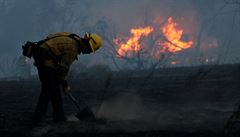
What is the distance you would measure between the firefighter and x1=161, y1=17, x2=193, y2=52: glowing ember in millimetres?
28189

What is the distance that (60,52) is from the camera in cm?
668

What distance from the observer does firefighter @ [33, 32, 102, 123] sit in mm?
6684

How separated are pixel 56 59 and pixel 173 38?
1224 inches

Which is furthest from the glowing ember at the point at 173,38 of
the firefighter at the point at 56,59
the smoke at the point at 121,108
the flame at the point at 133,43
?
the firefighter at the point at 56,59

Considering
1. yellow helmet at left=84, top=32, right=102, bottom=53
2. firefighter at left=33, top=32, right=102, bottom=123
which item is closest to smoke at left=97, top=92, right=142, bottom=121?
firefighter at left=33, top=32, right=102, bottom=123

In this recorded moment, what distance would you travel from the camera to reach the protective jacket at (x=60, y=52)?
21.9 feet

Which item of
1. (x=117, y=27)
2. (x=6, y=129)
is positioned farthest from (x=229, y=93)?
(x=117, y=27)

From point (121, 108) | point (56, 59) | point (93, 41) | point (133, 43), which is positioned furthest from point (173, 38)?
point (56, 59)

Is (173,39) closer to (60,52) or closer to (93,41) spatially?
(93,41)

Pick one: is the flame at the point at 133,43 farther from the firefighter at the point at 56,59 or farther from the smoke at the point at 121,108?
the firefighter at the point at 56,59

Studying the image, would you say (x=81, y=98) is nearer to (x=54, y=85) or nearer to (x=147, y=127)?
(x=54, y=85)

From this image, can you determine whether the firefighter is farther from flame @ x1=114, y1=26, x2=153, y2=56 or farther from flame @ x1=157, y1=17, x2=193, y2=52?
flame @ x1=157, y1=17, x2=193, y2=52

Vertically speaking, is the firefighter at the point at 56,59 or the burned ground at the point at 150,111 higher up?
the firefighter at the point at 56,59

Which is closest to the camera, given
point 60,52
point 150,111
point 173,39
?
point 60,52
